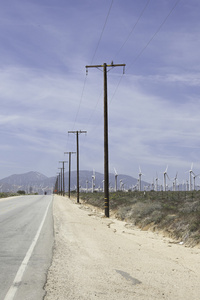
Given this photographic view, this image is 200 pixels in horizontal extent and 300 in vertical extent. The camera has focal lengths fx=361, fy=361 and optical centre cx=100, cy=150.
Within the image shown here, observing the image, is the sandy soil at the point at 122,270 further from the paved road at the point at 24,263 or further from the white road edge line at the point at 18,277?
the white road edge line at the point at 18,277

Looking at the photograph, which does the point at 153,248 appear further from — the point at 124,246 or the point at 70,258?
the point at 70,258

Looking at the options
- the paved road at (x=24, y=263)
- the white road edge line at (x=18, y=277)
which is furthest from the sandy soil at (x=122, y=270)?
the white road edge line at (x=18, y=277)

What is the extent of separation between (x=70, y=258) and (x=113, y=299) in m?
3.99

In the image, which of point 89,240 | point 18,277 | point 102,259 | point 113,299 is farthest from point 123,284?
point 89,240

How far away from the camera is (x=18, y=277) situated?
765 cm

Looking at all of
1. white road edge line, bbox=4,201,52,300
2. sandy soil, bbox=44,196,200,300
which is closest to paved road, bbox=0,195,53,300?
white road edge line, bbox=4,201,52,300

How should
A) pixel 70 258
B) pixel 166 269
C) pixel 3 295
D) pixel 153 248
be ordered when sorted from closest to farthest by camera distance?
pixel 3 295, pixel 166 269, pixel 70 258, pixel 153 248

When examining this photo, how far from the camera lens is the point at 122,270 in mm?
8875

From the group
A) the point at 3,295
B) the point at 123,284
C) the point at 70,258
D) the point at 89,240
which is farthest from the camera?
the point at 89,240

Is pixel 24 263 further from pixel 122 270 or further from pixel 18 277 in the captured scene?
pixel 122 270

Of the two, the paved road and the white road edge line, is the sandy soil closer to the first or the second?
the paved road

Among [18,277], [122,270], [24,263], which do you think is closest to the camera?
[18,277]

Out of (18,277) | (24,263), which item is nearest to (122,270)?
(24,263)

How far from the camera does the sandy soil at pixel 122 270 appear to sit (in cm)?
688
